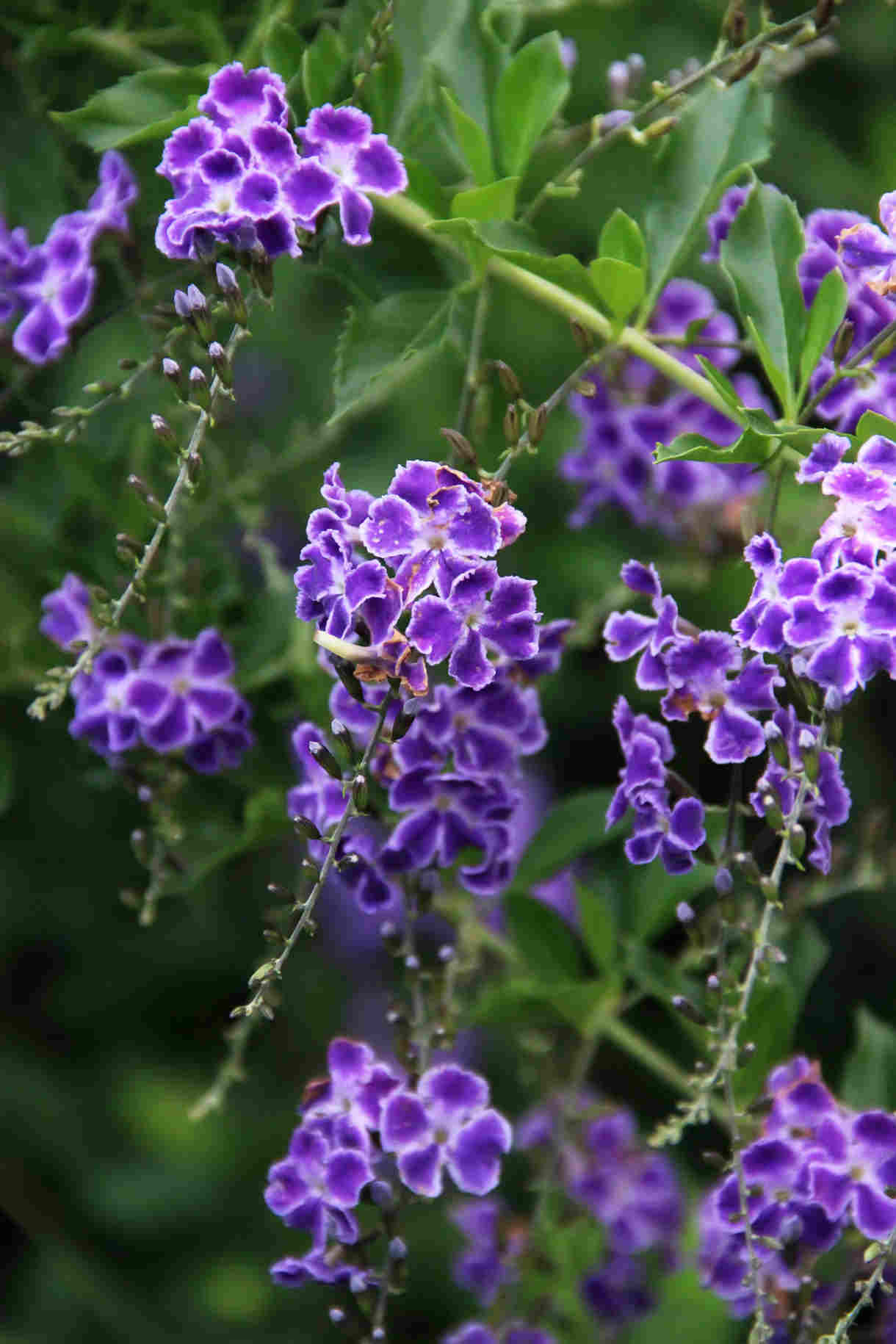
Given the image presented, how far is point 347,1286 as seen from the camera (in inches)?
63.0

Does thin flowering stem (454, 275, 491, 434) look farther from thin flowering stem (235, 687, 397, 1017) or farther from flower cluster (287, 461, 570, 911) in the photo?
thin flowering stem (235, 687, 397, 1017)

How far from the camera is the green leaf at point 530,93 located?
1.66 m

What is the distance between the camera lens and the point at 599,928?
192 cm

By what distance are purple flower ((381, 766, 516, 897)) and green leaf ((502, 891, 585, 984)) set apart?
324 mm

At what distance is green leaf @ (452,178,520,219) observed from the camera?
1.54m

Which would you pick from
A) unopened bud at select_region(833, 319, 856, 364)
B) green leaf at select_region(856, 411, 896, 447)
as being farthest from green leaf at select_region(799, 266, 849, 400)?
green leaf at select_region(856, 411, 896, 447)

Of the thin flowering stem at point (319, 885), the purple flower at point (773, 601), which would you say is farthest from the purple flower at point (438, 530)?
the purple flower at point (773, 601)

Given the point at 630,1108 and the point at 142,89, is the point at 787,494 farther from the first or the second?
the point at 142,89

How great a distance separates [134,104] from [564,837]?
967 mm

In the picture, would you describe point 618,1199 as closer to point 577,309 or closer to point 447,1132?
point 447,1132

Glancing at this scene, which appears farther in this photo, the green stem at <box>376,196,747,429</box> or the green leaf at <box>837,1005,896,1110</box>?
the green leaf at <box>837,1005,896,1110</box>

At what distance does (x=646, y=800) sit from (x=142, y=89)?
0.94m

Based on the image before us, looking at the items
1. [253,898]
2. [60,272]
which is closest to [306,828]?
[60,272]

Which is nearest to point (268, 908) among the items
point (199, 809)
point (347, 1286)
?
point (199, 809)
